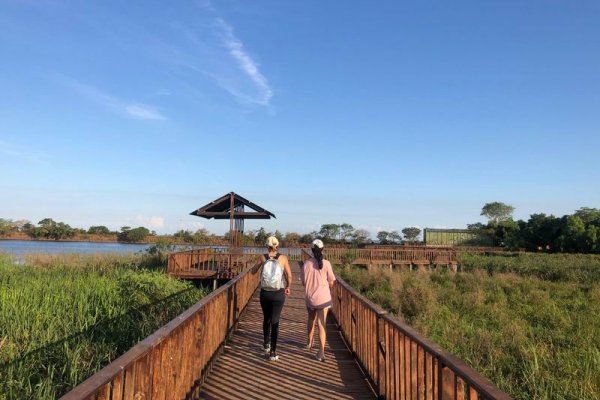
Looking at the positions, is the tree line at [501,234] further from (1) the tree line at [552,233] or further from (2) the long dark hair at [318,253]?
(2) the long dark hair at [318,253]

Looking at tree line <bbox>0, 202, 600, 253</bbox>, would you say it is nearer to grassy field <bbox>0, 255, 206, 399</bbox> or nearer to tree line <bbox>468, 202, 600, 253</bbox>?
tree line <bbox>468, 202, 600, 253</bbox>

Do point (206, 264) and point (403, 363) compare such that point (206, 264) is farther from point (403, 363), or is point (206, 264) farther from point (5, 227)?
point (5, 227)

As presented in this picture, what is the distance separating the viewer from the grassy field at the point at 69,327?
19.9 ft

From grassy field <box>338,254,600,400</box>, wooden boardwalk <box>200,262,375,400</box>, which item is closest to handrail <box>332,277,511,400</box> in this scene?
wooden boardwalk <box>200,262,375,400</box>

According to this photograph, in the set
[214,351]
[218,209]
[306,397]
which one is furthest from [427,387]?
[218,209]

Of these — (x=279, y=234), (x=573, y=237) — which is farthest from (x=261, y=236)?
(x=573, y=237)

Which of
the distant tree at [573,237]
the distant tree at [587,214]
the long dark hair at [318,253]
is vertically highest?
the distant tree at [587,214]

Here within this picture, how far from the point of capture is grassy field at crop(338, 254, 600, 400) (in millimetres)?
7355

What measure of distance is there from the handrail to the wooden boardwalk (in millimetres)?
238

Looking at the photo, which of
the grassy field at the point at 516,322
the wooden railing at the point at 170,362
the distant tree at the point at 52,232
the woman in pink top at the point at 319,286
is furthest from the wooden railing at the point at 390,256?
the distant tree at the point at 52,232

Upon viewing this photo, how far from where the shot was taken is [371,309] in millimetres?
5230

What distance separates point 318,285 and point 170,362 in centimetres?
289

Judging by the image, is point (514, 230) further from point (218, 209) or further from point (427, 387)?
point (427, 387)

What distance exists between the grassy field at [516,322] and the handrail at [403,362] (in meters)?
2.73
